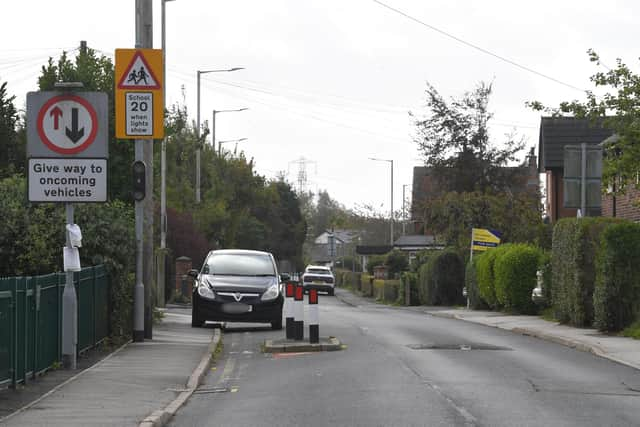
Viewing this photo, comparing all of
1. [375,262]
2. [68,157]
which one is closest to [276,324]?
[68,157]

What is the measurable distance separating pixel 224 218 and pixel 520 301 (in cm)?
2485

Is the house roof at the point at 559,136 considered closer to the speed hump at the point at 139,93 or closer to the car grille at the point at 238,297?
the car grille at the point at 238,297

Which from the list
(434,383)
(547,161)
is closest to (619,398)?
(434,383)

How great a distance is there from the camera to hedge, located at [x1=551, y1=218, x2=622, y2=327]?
23.8 m

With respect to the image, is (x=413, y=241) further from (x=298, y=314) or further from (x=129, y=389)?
(x=129, y=389)

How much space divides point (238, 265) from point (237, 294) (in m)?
1.50

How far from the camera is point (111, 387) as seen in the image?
43.2 feet

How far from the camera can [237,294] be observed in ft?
77.0

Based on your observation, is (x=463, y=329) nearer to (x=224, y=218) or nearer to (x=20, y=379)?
(x=20, y=379)

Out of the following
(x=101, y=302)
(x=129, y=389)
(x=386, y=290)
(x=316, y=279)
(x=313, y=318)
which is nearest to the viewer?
(x=129, y=389)

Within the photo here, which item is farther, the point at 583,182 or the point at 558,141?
the point at 558,141

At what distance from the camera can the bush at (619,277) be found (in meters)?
21.9

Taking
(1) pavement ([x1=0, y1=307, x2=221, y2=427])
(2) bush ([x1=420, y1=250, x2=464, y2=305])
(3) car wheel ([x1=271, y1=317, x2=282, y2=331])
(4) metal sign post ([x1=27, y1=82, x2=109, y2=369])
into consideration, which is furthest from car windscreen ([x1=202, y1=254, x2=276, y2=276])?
(2) bush ([x1=420, y1=250, x2=464, y2=305])

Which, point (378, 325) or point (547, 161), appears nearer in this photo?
point (378, 325)
